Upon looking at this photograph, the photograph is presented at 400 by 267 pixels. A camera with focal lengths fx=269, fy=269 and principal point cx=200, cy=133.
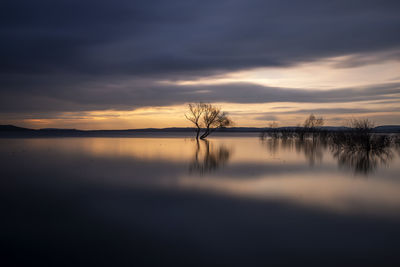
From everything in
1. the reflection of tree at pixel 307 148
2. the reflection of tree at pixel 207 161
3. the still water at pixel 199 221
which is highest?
the still water at pixel 199 221

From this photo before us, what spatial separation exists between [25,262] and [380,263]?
4.96 metres

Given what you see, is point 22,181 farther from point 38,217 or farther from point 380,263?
point 380,263

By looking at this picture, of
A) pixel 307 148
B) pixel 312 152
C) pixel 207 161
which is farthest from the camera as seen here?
pixel 307 148

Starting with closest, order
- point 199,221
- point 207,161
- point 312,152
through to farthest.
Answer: point 199,221
point 207,161
point 312,152

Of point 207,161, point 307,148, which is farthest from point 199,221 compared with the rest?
point 307,148

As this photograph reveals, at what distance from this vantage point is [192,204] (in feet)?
21.7

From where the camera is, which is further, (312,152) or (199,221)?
(312,152)

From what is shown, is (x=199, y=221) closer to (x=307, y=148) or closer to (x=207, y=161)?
(x=207, y=161)

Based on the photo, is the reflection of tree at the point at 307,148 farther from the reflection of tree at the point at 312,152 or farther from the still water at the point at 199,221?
the still water at the point at 199,221

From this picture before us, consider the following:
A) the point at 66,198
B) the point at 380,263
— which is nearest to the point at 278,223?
the point at 380,263

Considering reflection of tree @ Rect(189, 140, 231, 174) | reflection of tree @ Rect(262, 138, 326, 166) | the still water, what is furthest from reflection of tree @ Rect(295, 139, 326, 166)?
the still water

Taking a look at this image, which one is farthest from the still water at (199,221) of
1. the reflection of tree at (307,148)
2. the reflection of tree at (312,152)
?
the reflection of tree at (307,148)

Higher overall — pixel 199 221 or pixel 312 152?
pixel 199 221

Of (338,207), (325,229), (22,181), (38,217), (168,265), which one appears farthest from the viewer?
(22,181)
